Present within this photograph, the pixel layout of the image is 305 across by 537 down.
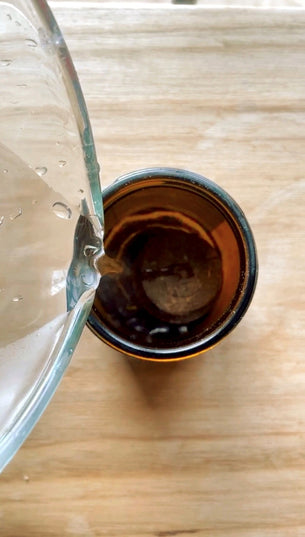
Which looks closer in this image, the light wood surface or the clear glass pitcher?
the clear glass pitcher

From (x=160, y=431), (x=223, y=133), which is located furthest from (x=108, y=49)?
(x=160, y=431)

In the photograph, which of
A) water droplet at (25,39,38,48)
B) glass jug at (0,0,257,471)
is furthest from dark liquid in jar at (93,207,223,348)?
water droplet at (25,39,38,48)

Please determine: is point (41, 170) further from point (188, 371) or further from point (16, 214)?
point (188, 371)

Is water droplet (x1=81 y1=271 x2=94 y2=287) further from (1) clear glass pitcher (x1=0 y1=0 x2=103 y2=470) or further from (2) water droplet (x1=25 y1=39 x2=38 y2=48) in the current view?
(2) water droplet (x1=25 y1=39 x2=38 y2=48)

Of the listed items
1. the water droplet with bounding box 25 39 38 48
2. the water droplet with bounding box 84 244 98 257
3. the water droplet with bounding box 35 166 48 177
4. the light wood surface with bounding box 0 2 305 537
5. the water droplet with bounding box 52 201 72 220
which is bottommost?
the light wood surface with bounding box 0 2 305 537

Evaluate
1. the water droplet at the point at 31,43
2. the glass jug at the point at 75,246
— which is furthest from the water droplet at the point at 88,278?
the water droplet at the point at 31,43
